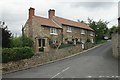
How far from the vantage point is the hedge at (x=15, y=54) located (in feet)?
72.6

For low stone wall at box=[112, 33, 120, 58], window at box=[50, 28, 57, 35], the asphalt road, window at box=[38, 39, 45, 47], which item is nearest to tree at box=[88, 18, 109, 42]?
window at box=[50, 28, 57, 35]

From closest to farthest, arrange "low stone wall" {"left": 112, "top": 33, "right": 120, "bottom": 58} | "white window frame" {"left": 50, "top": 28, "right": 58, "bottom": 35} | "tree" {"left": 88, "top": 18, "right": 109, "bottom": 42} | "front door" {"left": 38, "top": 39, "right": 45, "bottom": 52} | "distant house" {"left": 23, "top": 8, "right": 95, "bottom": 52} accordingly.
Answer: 1. "low stone wall" {"left": 112, "top": 33, "right": 120, "bottom": 58}
2. "front door" {"left": 38, "top": 39, "right": 45, "bottom": 52}
3. "distant house" {"left": 23, "top": 8, "right": 95, "bottom": 52}
4. "white window frame" {"left": 50, "top": 28, "right": 58, "bottom": 35}
5. "tree" {"left": 88, "top": 18, "right": 109, "bottom": 42}

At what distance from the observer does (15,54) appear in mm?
23219

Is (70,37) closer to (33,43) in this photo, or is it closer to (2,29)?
(33,43)

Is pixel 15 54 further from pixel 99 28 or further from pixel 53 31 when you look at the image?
pixel 99 28

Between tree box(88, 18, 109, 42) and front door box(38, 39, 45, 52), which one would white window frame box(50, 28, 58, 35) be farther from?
tree box(88, 18, 109, 42)

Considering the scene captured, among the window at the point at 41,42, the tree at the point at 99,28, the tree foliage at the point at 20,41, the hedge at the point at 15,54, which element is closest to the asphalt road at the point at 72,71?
the hedge at the point at 15,54

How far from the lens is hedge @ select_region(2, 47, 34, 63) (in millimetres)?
22141

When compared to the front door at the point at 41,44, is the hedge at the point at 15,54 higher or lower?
lower

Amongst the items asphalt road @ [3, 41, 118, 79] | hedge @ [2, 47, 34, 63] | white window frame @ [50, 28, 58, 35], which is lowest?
asphalt road @ [3, 41, 118, 79]

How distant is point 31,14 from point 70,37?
36.8ft

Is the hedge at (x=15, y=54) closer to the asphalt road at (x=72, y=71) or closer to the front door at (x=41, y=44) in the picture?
the asphalt road at (x=72, y=71)

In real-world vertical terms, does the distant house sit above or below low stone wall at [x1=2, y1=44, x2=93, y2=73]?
above

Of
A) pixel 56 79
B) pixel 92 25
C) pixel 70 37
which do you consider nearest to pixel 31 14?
pixel 70 37
